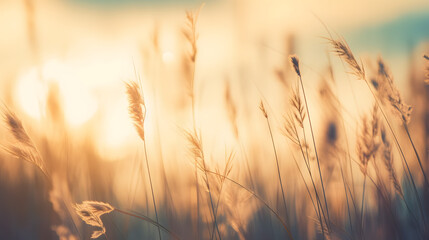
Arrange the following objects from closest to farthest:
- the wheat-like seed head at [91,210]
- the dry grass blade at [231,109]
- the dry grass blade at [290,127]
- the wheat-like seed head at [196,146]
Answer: the wheat-like seed head at [91,210], the wheat-like seed head at [196,146], the dry grass blade at [290,127], the dry grass blade at [231,109]

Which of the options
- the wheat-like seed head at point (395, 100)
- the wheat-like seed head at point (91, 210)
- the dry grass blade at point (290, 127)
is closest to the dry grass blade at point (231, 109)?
the dry grass blade at point (290, 127)

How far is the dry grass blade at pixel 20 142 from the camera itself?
99 centimetres

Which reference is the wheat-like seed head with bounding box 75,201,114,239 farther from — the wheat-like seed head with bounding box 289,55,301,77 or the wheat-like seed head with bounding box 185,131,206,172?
the wheat-like seed head with bounding box 289,55,301,77

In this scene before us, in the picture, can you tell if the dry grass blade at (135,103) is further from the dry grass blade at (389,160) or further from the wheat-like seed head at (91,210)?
the dry grass blade at (389,160)

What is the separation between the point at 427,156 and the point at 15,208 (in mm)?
1822

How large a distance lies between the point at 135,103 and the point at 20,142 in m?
0.33

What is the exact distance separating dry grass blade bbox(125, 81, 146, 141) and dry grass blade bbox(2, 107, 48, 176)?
0.94 feet

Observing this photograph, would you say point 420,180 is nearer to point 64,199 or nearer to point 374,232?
point 374,232

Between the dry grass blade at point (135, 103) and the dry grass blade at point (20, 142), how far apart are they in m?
0.29

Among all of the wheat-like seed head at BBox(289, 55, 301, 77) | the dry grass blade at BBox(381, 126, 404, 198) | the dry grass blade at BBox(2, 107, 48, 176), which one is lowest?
the dry grass blade at BBox(381, 126, 404, 198)

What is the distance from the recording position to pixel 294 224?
1656mm

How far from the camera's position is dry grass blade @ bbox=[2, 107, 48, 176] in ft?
3.24

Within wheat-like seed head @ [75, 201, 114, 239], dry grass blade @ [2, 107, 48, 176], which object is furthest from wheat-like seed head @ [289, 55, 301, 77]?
dry grass blade @ [2, 107, 48, 176]

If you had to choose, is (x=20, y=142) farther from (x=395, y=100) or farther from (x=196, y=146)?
(x=395, y=100)
